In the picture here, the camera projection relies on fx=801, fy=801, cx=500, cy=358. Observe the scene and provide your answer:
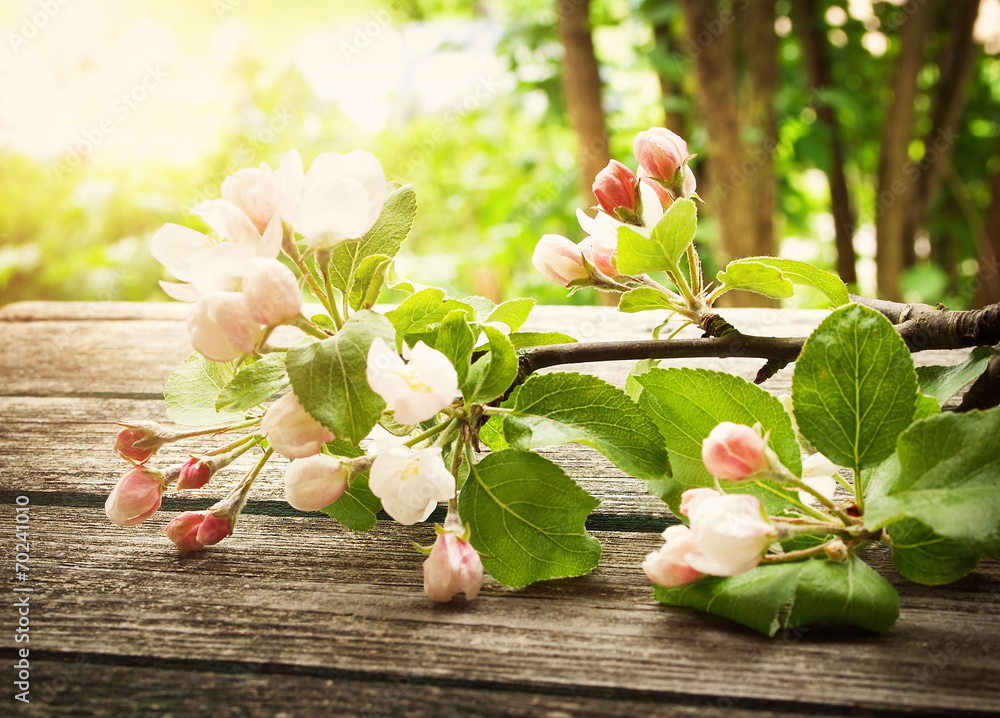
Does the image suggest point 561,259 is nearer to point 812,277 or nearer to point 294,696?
point 812,277

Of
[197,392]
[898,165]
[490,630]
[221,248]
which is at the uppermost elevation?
[221,248]

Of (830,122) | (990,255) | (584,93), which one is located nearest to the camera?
(584,93)

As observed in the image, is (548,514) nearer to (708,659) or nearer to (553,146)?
(708,659)

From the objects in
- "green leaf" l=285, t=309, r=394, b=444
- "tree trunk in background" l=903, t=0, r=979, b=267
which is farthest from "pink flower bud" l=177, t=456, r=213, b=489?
"tree trunk in background" l=903, t=0, r=979, b=267

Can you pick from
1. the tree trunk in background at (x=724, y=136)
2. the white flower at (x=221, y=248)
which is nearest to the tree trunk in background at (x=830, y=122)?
the tree trunk in background at (x=724, y=136)

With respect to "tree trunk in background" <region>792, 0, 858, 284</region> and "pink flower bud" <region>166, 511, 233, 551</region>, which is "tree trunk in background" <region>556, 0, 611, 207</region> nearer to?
"tree trunk in background" <region>792, 0, 858, 284</region>

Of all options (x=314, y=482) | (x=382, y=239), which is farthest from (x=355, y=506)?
(x=382, y=239)
